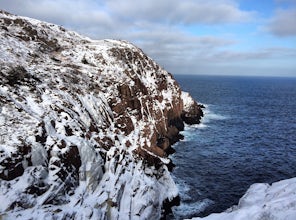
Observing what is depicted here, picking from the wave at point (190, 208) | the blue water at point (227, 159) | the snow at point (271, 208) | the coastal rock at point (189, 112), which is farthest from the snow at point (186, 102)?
the snow at point (271, 208)

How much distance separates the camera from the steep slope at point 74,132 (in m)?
22.2

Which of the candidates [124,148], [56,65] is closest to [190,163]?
[124,148]

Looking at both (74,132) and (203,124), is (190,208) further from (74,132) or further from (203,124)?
(203,124)

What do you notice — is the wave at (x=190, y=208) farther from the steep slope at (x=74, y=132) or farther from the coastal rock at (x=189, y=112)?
the coastal rock at (x=189, y=112)

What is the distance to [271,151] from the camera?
170 feet

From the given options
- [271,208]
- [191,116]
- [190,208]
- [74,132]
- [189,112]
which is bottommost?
[190,208]

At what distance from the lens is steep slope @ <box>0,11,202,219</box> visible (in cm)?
2225

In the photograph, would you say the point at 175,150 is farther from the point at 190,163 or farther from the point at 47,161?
the point at 47,161

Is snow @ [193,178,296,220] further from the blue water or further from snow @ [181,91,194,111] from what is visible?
snow @ [181,91,194,111]

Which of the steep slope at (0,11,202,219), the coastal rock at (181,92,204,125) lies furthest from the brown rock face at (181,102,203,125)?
the steep slope at (0,11,202,219)

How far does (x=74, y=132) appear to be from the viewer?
93.0 ft

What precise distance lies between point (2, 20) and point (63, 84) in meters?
21.0

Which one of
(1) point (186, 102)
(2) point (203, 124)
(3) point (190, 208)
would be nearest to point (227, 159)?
(3) point (190, 208)

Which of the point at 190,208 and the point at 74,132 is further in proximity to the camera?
the point at 190,208
